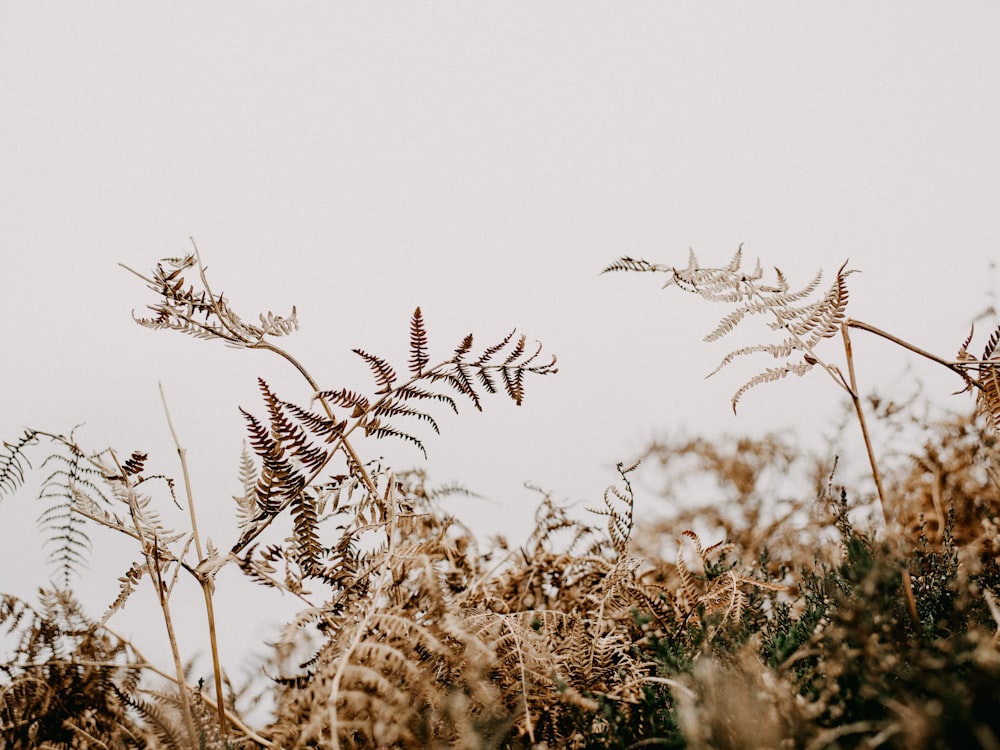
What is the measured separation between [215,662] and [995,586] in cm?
136

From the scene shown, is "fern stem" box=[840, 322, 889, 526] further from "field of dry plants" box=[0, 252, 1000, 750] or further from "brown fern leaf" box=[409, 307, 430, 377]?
"brown fern leaf" box=[409, 307, 430, 377]

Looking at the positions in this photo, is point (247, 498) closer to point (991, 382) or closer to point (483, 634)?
point (483, 634)

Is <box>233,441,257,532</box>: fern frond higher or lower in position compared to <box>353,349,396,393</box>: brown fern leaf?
lower

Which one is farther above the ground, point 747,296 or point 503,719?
point 747,296

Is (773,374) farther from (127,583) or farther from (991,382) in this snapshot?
(127,583)

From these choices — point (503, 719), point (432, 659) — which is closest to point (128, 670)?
point (432, 659)

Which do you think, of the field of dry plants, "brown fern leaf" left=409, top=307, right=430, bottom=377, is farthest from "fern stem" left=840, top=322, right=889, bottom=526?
"brown fern leaf" left=409, top=307, right=430, bottom=377

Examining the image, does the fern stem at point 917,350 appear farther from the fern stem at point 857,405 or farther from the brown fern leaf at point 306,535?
the brown fern leaf at point 306,535

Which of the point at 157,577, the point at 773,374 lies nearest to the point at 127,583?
the point at 157,577

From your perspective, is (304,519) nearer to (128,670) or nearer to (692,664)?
(128,670)

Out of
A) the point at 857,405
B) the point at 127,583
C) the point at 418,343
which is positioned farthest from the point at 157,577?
the point at 857,405

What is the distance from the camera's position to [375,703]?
2.38 ft

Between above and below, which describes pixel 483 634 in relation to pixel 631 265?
below

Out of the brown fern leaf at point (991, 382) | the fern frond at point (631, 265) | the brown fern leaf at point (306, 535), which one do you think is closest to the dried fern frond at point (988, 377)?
the brown fern leaf at point (991, 382)
